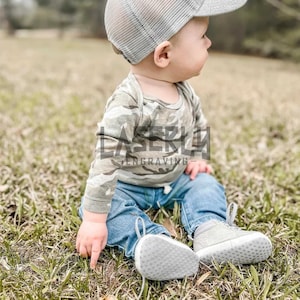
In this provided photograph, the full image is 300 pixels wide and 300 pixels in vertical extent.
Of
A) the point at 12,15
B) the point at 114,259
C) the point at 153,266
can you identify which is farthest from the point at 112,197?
the point at 12,15

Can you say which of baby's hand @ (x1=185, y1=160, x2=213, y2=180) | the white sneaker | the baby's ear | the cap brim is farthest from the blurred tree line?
the white sneaker

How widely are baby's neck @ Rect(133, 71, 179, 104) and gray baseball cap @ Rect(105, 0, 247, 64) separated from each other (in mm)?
91

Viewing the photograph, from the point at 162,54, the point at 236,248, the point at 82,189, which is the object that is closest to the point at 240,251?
the point at 236,248

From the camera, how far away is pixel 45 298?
1.26 m

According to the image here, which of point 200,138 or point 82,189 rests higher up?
point 200,138

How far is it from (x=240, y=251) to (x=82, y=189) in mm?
794

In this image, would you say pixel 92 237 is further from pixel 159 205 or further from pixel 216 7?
pixel 216 7

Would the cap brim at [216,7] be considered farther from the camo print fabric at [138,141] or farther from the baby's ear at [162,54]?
the camo print fabric at [138,141]

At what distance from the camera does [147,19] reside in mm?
1470

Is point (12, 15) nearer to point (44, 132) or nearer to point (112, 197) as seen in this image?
point (44, 132)

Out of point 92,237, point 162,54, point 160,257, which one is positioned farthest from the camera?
point 162,54

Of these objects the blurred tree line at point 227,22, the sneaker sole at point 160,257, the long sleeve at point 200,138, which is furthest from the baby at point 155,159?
the blurred tree line at point 227,22

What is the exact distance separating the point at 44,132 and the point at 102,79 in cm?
252

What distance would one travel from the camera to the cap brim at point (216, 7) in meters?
1.50
